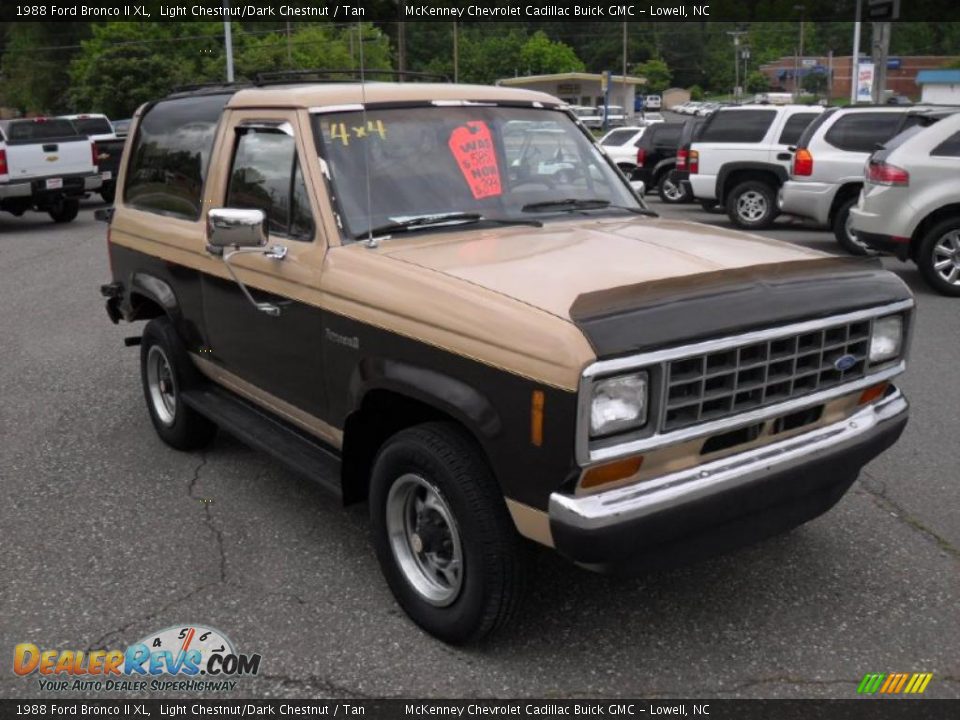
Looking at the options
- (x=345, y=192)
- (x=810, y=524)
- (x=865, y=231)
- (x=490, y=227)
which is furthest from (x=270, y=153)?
(x=865, y=231)

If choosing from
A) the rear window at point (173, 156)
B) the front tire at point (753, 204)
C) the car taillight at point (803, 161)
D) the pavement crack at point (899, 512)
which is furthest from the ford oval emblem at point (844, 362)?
the front tire at point (753, 204)

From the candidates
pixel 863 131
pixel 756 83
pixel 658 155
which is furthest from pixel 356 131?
pixel 756 83

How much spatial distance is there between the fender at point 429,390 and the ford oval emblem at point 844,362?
130 cm

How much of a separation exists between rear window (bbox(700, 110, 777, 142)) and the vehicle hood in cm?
1210

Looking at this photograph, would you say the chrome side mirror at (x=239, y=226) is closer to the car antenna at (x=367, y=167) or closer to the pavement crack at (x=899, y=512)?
Result: the car antenna at (x=367, y=167)

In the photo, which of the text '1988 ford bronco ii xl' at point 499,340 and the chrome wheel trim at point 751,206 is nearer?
the text '1988 ford bronco ii xl' at point 499,340

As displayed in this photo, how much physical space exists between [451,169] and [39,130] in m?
18.0

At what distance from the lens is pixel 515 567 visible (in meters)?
3.29

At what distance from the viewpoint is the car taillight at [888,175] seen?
9.98 meters

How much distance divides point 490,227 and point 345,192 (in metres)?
0.62

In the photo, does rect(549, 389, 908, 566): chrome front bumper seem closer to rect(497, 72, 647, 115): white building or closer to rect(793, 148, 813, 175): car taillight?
rect(793, 148, 813, 175): car taillight

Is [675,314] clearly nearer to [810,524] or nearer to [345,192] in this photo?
[345,192]

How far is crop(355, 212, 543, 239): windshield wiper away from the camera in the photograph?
403 cm
